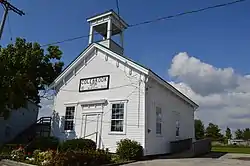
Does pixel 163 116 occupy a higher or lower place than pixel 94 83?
lower

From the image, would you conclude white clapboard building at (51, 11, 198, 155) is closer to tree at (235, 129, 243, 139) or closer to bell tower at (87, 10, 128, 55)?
bell tower at (87, 10, 128, 55)

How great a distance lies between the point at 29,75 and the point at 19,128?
27.6ft

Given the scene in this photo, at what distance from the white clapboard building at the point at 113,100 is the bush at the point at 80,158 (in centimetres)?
330

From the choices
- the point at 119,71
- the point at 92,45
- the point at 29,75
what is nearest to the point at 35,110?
the point at 29,75

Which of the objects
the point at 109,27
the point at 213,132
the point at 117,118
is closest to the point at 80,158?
the point at 117,118

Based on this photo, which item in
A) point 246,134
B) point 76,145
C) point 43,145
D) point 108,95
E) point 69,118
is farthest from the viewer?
point 246,134

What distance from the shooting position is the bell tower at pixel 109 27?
64.2 ft

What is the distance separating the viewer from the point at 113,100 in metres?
17.0

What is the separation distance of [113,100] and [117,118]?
1214mm

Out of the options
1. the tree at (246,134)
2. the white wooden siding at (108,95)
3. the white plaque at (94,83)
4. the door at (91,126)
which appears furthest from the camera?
the tree at (246,134)

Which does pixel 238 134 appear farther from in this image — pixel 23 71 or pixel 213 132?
pixel 23 71

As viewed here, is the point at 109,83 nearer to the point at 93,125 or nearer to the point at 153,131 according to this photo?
the point at 93,125

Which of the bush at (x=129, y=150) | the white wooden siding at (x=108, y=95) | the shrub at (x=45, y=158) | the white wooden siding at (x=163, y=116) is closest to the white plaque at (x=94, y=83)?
the white wooden siding at (x=108, y=95)

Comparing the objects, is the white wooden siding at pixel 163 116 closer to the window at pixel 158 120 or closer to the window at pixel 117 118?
the window at pixel 158 120
